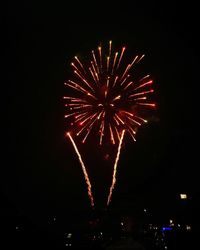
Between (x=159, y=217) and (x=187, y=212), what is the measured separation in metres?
18.1

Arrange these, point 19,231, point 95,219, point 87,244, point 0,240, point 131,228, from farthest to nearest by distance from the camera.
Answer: point 131,228
point 95,219
point 87,244
point 19,231
point 0,240

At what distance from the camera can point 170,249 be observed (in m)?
24.2

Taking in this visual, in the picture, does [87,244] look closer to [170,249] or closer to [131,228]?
[170,249]

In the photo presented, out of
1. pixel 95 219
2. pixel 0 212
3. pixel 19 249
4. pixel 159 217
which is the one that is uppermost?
pixel 159 217

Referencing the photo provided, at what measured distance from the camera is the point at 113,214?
75.7 meters

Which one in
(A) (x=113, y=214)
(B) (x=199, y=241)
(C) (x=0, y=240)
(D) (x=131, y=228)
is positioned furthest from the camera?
(D) (x=131, y=228)

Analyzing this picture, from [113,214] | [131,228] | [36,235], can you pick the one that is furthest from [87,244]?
[131,228]

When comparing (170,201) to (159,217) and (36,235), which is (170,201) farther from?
(36,235)

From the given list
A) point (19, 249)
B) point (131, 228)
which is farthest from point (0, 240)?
point (131, 228)

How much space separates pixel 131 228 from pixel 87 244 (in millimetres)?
81294

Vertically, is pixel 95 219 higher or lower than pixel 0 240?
higher

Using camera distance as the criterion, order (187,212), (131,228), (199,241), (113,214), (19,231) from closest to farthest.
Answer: (19,231) < (199,241) < (113,214) < (187,212) < (131,228)

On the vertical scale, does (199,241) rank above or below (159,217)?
below

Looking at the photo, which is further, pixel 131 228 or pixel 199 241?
pixel 131 228
